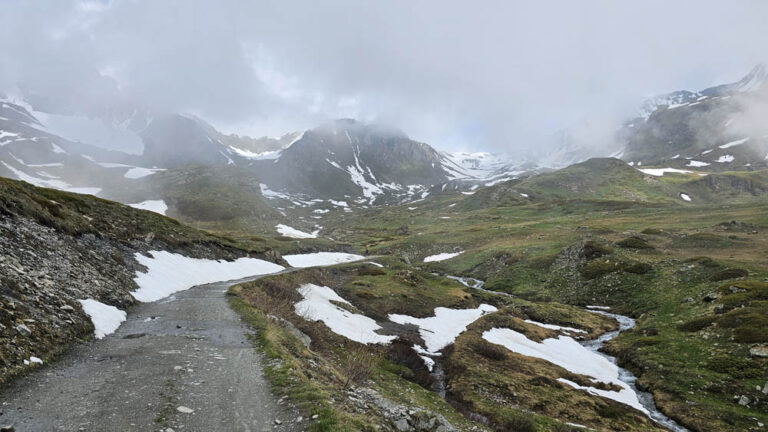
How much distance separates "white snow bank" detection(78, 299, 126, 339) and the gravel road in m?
0.61

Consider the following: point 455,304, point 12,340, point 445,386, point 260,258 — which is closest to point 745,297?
point 455,304

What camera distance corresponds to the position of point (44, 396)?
35.6 feet

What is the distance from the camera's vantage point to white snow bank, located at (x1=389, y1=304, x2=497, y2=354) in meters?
37.4

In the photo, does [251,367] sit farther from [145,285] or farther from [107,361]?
[145,285]

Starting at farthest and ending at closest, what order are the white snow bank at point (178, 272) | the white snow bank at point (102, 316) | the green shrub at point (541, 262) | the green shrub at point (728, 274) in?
the green shrub at point (541, 262)
the green shrub at point (728, 274)
the white snow bank at point (178, 272)
the white snow bank at point (102, 316)

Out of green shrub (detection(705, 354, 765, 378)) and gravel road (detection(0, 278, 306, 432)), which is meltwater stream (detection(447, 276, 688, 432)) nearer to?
green shrub (detection(705, 354, 765, 378))

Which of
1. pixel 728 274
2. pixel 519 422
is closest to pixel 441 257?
pixel 728 274

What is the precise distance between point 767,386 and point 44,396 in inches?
1614

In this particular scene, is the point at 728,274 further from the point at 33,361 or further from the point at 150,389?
the point at 33,361

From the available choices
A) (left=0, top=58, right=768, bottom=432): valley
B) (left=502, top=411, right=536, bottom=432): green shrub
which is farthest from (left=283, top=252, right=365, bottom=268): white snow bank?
(left=502, top=411, right=536, bottom=432): green shrub

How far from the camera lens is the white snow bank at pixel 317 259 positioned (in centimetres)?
8981

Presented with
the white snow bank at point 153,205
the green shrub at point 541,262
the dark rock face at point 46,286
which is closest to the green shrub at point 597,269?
the green shrub at point 541,262

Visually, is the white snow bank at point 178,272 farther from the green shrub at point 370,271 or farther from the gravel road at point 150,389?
the green shrub at point 370,271

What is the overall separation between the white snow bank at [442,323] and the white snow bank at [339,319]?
4.58m
